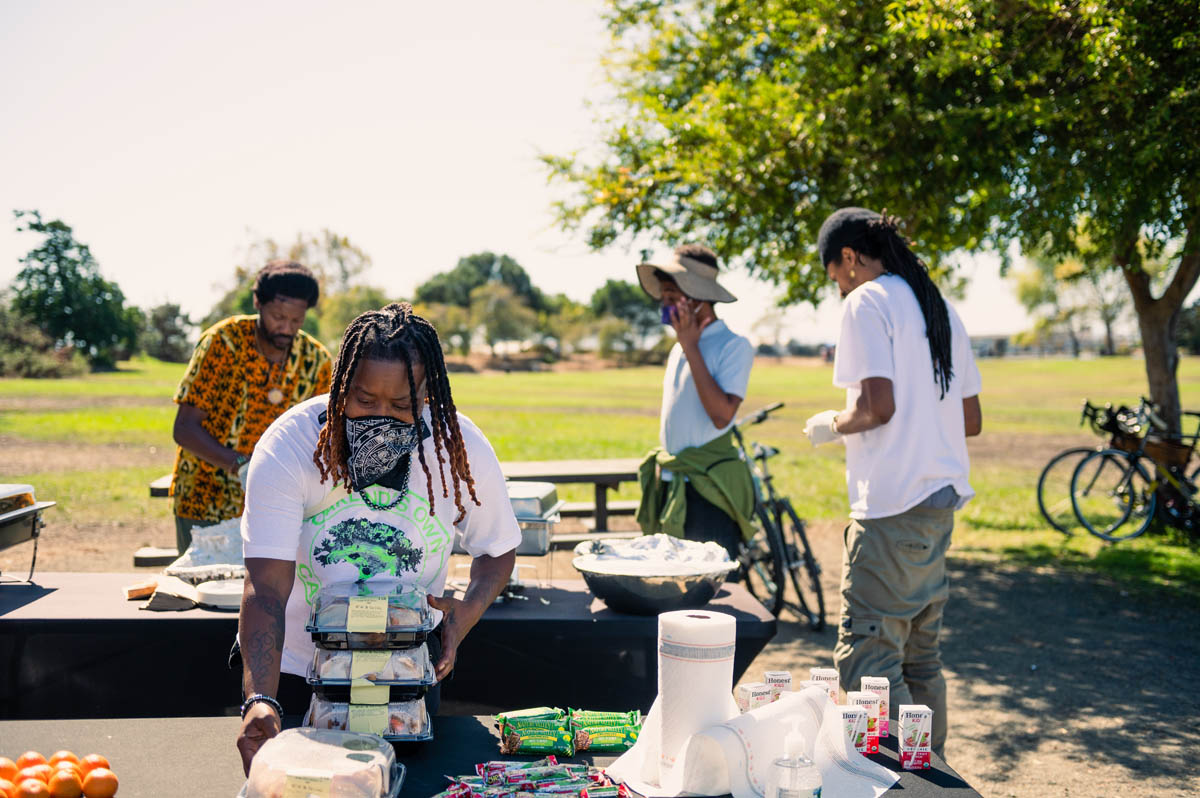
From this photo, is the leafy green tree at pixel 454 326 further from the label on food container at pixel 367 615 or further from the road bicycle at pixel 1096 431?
the label on food container at pixel 367 615

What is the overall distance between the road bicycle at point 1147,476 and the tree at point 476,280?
8547 cm

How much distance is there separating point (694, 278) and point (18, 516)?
2731mm

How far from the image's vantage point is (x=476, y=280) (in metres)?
96.2

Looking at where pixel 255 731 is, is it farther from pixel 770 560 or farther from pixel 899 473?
pixel 770 560

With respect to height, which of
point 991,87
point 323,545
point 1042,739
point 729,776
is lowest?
point 1042,739

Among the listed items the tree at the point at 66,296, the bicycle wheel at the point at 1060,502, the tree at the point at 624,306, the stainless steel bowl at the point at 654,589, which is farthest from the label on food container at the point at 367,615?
the tree at the point at 624,306

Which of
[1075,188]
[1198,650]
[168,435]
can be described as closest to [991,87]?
[1075,188]

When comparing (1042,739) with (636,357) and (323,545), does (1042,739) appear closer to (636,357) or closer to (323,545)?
(323,545)

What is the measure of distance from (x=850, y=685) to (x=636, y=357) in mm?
72559

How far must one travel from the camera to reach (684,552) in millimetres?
3199

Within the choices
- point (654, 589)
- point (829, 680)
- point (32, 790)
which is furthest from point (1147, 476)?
point (32, 790)

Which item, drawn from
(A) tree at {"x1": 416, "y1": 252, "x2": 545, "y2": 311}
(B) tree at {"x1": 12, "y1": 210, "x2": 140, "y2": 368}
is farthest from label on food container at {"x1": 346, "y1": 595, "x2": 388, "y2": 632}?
(A) tree at {"x1": 416, "y1": 252, "x2": 545, "y2": 311}

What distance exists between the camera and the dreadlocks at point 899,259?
3.18 m

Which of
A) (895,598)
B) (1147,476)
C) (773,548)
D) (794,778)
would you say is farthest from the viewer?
(1147,476)
